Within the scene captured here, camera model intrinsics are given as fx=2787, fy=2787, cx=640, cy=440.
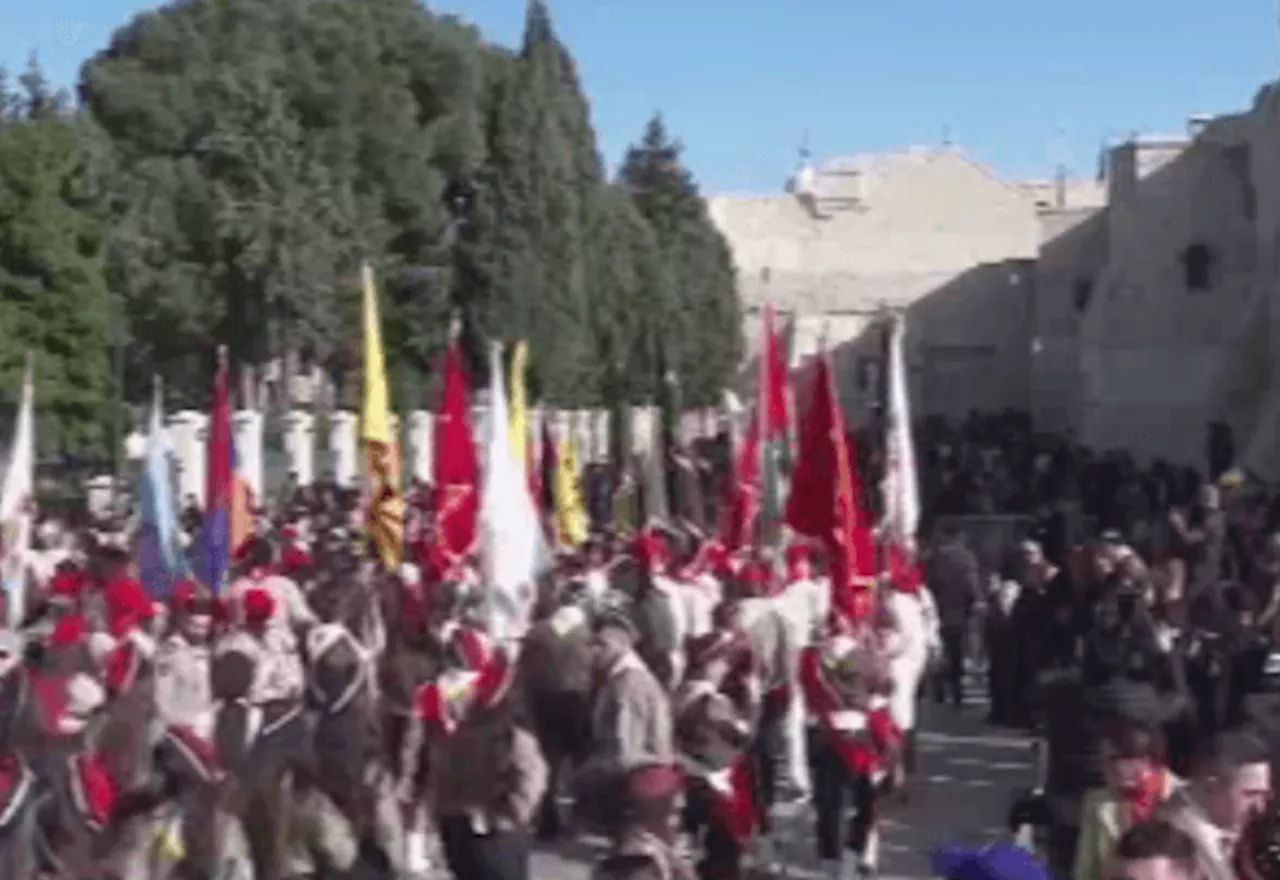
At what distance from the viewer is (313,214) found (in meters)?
45.8

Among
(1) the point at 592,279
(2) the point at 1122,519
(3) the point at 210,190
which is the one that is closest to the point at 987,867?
(2) the point at 1122,519

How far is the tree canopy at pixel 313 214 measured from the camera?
Result: 41.5 m

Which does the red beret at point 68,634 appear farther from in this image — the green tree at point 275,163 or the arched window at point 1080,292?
the arched window at point 1080,292

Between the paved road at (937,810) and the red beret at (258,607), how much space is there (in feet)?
6.68

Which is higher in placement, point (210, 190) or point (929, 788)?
point (210, 190)

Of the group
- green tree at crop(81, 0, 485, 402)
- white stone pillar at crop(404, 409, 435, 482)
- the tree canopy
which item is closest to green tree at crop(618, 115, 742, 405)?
the tree canopy

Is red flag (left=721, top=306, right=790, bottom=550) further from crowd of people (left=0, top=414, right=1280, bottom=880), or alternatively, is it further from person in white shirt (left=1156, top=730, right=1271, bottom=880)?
person in white shirt (left=1156, top=730, right=1271, bottom=880)

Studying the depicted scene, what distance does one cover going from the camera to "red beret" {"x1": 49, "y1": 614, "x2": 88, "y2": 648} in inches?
425

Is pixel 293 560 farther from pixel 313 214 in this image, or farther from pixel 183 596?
pixel 313 214

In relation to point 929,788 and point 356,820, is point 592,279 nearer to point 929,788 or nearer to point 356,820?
point 929,788

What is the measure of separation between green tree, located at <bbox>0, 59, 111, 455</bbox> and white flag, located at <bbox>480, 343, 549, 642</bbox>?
27183 mm

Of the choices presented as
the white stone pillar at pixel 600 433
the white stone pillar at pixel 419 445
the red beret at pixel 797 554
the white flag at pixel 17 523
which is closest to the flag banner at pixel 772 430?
the red beret at pixel 797 554

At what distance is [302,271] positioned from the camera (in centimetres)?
4547

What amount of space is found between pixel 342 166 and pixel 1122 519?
2847 centimetres
